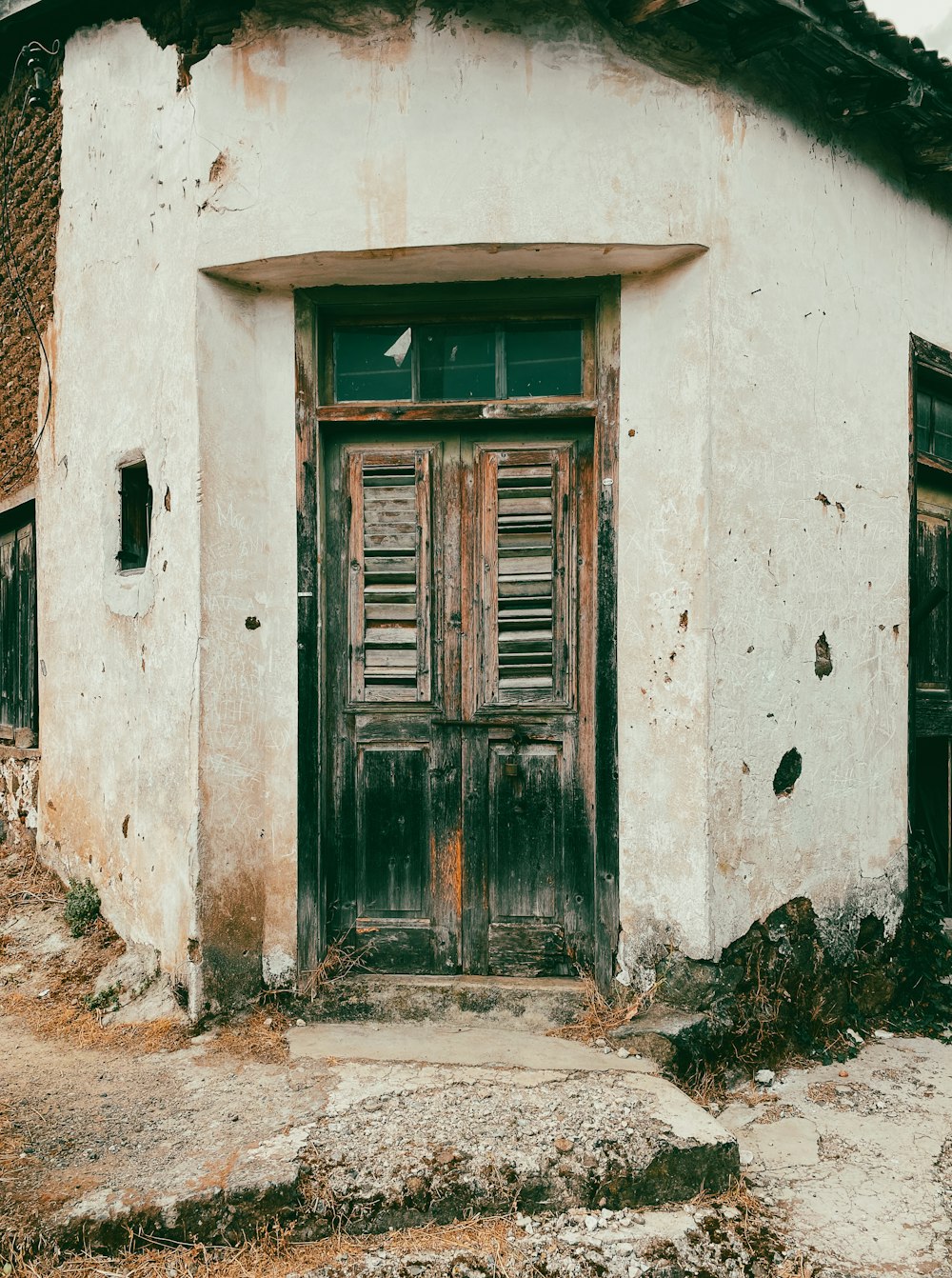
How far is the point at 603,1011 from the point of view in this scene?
4043mm

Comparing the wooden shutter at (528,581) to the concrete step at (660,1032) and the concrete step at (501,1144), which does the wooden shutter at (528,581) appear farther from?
the concrete step at (501,1144)

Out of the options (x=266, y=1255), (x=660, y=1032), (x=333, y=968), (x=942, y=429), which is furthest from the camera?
(x=942, y=429)

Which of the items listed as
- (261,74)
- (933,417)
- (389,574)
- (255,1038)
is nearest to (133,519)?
(389,574)

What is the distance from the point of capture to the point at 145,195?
175 inches

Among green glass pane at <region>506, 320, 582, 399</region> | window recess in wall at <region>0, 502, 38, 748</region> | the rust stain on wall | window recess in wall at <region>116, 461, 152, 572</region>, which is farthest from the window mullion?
window recess in wall at <region>0, 502, 38, 748</region>

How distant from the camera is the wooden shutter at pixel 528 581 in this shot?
4.33 metres

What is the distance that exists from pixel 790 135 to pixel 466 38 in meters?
1.54

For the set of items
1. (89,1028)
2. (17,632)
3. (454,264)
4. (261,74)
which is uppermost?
(261,74)

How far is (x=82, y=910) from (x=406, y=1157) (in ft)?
8.92

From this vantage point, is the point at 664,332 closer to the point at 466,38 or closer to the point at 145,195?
the point at 466,38

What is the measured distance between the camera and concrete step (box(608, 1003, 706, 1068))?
3.80m

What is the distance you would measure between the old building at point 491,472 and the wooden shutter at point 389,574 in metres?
0.02

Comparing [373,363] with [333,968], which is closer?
[333,968]

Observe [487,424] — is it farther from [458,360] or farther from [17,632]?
Answer: [17,632]
